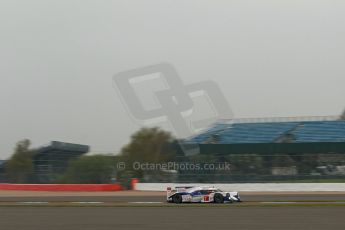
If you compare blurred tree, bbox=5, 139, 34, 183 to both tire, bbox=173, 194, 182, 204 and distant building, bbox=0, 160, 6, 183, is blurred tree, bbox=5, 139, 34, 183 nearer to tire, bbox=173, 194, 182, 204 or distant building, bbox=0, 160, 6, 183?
distant building, bbox=0, 160, 6, 183

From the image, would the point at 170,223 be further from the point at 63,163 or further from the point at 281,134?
the point at 281,134

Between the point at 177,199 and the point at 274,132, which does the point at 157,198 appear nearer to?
the point at 177,199

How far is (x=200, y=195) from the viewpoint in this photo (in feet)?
72.6

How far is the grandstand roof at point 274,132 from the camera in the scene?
4241cm

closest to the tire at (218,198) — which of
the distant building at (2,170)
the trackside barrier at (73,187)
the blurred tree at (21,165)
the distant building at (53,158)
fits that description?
the trackside barrier at (73,187)

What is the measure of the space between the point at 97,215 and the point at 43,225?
294cm

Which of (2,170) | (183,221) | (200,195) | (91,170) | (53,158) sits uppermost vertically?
(53,158)

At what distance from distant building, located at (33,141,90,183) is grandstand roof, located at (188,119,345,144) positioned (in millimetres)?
9515

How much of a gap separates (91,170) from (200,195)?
16077mm

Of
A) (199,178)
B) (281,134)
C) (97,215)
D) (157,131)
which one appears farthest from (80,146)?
(97,215)

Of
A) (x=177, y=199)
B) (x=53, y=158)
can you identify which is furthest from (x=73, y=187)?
(x=177, y=199)

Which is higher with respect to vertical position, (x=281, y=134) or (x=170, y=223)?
(x=281, y=134)

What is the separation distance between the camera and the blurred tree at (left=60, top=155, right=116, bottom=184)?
3638cm

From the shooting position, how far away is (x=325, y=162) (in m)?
34.3
